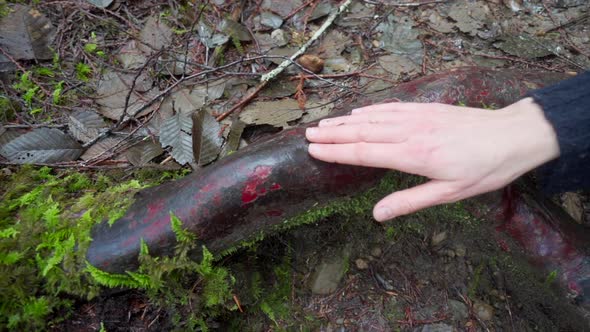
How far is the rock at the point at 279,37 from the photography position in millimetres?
3734

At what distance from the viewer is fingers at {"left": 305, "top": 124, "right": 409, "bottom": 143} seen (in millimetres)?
2188

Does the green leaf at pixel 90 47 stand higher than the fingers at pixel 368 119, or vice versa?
the green leaf at pixel 90 47

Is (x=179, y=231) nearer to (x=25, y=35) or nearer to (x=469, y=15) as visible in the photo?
(x=25, y=35)

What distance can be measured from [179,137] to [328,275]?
157cm

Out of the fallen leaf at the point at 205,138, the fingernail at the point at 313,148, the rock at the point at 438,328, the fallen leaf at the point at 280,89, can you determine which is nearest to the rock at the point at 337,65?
the fallen leaf at the point at 280,89

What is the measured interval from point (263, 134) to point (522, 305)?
2440 mm

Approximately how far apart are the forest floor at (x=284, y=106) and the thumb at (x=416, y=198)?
1.02m

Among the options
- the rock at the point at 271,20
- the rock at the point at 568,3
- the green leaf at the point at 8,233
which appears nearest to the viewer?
the green leaf at the point at 8,233

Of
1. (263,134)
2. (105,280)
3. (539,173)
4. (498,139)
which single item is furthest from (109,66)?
(539,173)

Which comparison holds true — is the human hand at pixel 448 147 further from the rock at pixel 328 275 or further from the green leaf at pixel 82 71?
the green leaf at pixel 82 71

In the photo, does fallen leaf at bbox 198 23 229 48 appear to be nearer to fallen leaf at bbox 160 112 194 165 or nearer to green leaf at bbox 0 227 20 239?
fallen leaf at bbox 160 112 194 165

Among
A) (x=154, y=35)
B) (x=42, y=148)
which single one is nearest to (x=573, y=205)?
(x=154, y=35)

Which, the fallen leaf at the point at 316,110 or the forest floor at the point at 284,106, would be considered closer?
the forest floor at the point at 284,106

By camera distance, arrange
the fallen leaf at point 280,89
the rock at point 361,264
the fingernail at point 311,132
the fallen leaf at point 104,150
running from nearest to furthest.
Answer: the fingernail at point 311,132, the fallen leaf at point 104,150, the rock at point 361,264, the fallen leaf at point 280,89
